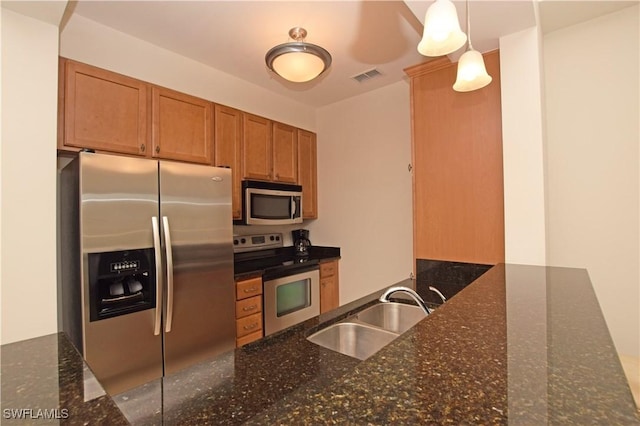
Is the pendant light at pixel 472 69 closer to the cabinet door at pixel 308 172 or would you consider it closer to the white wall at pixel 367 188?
the white wall at pixel 367 188

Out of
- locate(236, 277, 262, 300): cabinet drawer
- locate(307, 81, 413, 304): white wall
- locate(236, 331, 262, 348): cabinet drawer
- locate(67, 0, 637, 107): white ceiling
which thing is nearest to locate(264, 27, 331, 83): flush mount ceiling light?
locate(67, 0, 637, 107): white ceiling

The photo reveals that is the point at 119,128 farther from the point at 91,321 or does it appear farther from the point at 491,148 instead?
the point at 491,148

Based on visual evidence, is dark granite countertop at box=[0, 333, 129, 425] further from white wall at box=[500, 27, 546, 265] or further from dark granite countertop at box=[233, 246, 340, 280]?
white wall at box=[500, 27, 546, 265]

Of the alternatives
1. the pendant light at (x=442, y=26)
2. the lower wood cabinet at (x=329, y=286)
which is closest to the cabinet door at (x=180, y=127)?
the lower wood cabinet at (x=329, y=286)

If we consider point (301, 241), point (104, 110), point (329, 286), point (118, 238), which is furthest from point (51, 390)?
point (301, 241)

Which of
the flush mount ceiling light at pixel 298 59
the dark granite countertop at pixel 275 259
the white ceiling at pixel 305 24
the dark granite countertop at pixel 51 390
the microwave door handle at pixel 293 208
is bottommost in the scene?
the dark granite countertop at pixel 275 259

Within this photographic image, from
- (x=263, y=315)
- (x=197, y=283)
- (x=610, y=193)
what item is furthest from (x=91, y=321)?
(x=610, y=193)

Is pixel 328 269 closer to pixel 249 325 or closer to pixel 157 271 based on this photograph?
pixel 249 325

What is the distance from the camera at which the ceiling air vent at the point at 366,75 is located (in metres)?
2.75

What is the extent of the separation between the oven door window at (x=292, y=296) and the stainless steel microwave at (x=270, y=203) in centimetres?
65

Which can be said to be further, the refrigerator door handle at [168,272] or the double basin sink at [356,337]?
the refrigerator door handle at [168,272]

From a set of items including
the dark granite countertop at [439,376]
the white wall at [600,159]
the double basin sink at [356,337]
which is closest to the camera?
the dark granite countertop at [439,376]

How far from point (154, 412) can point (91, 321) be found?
4.11ft

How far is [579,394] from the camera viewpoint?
0.43 m
